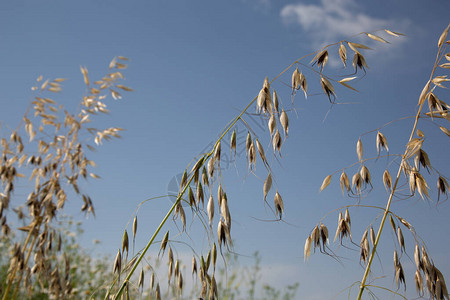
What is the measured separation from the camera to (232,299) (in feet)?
14.1

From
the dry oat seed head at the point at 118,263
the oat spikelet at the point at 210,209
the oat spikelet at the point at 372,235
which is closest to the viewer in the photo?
the oat spikelet at the point at 210,209

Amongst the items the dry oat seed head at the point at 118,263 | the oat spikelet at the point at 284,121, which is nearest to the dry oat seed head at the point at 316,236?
the oat spikelet at the point at 284,121

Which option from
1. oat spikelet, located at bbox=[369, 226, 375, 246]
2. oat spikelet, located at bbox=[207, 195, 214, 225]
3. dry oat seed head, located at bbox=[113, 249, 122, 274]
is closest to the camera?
oat spikelet, located at bbox=[207, 195, 214, 225]

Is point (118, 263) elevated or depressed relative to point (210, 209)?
depressed

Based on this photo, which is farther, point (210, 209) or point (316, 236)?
point (316, 236)

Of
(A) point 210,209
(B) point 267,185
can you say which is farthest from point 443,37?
(A) point 210,209

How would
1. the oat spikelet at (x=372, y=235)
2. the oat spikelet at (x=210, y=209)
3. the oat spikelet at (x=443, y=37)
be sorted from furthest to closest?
the oat spikelet at (x=443, y=37)
the oat spikelet at (x=372, y=235)
the oat spikelet at (x=210, y=209)

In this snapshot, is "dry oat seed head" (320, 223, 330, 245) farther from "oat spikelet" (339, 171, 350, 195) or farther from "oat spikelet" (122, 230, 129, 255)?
"oat spikelet" (122, 230, 129, 255)

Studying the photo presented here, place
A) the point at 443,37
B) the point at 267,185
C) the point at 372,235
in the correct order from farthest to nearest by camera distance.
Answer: the point at 443,37
the point at 372,235
the point at 267,185

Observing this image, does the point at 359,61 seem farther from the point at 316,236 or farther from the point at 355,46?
the point at 316,236

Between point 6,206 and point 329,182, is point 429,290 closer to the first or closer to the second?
point 329,182

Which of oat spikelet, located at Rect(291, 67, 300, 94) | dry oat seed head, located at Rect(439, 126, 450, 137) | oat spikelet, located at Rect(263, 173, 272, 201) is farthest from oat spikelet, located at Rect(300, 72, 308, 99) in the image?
dry oat seed head, located at Rect(439, 126, 450, 137)

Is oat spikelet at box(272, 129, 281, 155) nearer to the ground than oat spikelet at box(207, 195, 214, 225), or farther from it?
farther from it

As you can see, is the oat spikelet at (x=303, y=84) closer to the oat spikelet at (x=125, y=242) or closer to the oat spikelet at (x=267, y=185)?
the oat spikelet at (x=267, y=185)
